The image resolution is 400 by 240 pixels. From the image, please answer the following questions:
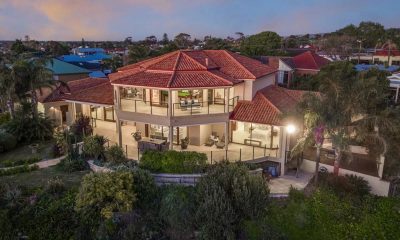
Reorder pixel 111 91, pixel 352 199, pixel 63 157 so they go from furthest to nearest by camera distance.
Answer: pixel 111 91, pixel 63 157, pixel 352 199

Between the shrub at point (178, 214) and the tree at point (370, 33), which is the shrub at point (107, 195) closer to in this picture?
the shrub at point (178, 214)

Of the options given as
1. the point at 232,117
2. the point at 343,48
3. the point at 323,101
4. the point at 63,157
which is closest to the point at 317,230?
the point at 323,101

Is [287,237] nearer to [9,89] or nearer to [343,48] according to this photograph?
[9,89]

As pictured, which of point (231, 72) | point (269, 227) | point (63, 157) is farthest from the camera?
point (231, 72)

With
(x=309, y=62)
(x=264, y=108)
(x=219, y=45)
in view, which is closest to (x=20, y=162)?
(x=264, y=108)

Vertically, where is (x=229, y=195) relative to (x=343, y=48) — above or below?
below

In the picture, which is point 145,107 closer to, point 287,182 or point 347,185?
point 287,182

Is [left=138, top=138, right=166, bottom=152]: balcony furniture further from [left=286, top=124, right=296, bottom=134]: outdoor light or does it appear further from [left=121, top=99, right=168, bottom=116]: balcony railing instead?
[left=286, top=124, right=296, bottom=134]: outdoor light
